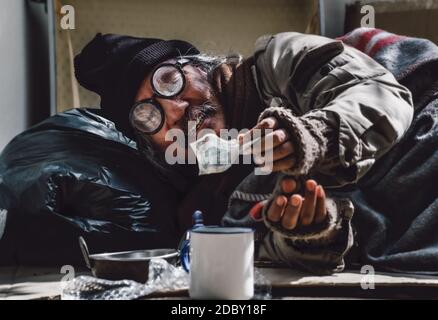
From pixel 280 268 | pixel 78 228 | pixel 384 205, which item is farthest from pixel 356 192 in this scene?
pixel 78 228

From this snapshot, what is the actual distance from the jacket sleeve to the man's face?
13 centimetres

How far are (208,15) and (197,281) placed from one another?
4.82 feet

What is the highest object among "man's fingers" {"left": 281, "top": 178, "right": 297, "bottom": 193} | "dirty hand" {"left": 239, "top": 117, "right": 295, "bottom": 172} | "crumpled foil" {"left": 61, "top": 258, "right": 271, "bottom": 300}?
"dirty hand" {"left": 239, "top": 117, "right": 295, "bottom": 172}

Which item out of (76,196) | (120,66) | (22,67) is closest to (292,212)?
(76,196)

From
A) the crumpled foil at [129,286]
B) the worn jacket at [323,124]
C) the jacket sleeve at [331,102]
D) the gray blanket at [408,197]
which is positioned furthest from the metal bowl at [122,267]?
the gray blanket at [408,197]

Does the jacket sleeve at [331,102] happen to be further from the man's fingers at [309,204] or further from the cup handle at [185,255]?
the cup handle at [185,255]

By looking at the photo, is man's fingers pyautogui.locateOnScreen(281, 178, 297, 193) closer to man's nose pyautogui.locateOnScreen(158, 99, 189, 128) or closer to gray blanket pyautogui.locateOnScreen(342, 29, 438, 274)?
gray blanket pyautogui.locateOnScreen(342, 29, 438, 274)

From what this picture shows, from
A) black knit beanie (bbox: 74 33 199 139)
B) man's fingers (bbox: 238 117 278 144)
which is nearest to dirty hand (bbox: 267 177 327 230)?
man's fingers (bbox: 238 117 278 144)

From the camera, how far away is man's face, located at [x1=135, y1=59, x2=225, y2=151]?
142 centimetres

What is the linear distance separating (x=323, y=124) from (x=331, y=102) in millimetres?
110

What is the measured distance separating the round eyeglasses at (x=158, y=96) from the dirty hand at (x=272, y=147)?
0.65 metres

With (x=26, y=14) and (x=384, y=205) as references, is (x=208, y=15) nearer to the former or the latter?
(x=26, y=14)

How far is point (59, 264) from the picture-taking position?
137 centimetres
